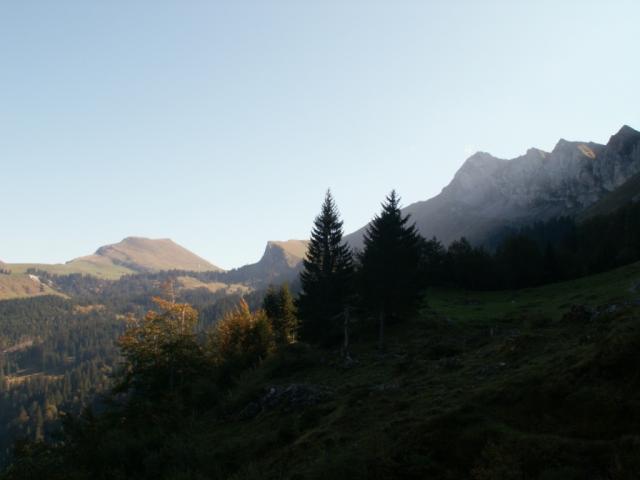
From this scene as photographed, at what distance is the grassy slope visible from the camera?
11000mm

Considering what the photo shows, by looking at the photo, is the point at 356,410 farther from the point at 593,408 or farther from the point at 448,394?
the point at 593,408

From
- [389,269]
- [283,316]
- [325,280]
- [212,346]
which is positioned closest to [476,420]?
[389,269]

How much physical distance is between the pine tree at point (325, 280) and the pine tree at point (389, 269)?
3.49m

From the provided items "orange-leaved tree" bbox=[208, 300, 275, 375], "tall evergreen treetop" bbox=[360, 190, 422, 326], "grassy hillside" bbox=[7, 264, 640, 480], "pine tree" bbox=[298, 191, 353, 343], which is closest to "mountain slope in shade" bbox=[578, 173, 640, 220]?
"tall evergreen treetop" bbox=[360, 190, 422, 326]

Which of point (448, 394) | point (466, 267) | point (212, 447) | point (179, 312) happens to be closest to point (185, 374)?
point (179, 312)

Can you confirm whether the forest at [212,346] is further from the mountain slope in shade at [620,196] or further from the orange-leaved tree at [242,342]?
the mountain slope in shade at [620,196]

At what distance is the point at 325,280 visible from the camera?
4791 centimetres

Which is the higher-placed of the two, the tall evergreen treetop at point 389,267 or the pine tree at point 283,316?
the tall evergreen treetop at point 389,267

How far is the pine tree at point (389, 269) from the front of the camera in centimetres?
4256

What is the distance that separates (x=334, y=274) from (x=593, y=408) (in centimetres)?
3630

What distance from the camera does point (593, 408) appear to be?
1231 centimetres

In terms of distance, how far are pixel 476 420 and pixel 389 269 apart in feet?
97.1

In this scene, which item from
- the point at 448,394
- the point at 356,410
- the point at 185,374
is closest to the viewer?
the point at 448,394

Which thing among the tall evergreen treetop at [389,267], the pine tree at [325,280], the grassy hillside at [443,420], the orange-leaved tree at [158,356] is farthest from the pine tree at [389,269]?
the orange-leaved tree at [158,356]
